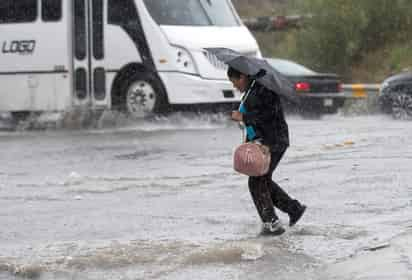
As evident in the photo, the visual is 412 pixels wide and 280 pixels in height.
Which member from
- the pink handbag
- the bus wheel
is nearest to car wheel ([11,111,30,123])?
the bus wheel

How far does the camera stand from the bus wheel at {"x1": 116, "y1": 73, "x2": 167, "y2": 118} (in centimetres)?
1836

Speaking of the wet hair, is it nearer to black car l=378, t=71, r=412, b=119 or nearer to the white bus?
the white bus

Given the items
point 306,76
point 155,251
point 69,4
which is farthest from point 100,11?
point 155,251

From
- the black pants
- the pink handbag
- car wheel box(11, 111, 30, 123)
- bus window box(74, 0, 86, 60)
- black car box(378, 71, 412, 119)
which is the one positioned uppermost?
the pink handbag

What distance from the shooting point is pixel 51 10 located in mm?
19469

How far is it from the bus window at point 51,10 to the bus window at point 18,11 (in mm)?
177

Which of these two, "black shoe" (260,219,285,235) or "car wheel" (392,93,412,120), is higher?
"black shoe" (260,219,285,235)

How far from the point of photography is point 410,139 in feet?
49.6

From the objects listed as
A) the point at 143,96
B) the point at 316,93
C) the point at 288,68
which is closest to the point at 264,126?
the point at 143,96

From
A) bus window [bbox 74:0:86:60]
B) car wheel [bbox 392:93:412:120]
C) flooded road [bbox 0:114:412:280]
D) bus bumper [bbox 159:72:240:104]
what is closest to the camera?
flooded road [bbox 0:114:412:280]

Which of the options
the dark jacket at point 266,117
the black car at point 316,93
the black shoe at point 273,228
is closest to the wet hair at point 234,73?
the dark jacket at point 266,117

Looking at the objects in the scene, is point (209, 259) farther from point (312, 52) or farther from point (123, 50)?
point (312, 52)

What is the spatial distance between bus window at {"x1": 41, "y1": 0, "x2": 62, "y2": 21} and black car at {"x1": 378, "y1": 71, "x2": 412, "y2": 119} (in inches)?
237

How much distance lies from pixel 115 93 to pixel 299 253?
444 inches
